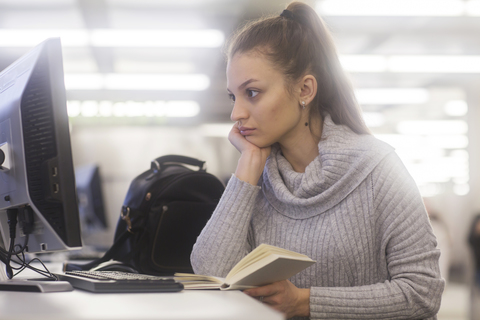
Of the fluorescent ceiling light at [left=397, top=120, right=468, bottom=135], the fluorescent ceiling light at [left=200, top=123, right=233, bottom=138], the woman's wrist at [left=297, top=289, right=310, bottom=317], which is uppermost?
the fluorescent ceiling light at [left=200, top=123, right=233, bottom=138]

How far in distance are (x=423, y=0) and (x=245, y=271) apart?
10.2ft

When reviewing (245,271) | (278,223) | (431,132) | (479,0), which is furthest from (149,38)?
(431,132)

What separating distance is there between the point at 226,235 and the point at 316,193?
258 mm

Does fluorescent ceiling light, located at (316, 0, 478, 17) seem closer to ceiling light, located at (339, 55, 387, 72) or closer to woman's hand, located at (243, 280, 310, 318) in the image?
ceiling light, located at (339, 55, 387, 72)

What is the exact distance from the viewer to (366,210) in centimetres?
114

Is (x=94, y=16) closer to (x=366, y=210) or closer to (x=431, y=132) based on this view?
(x=366, y=210)

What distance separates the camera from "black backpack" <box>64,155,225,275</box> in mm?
1589

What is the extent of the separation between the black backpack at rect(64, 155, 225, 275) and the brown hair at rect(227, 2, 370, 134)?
53cm

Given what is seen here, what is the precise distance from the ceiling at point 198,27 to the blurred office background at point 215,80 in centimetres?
1

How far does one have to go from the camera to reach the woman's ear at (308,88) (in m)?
1.29

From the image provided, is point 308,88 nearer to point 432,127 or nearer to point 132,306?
point 132,306

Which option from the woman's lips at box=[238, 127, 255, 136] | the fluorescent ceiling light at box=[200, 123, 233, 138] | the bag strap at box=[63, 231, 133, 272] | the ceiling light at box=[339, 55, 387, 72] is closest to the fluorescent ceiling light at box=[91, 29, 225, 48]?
the ceiling light at box=[339, 55, 387, 72]

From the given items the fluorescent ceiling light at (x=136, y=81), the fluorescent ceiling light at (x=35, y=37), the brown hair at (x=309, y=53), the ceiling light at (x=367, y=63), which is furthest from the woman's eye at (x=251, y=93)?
the fluorescent ceiling light at (x=136, y=81)

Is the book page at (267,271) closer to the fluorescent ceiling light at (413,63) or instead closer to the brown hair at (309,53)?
the brown hair at (309,53)
